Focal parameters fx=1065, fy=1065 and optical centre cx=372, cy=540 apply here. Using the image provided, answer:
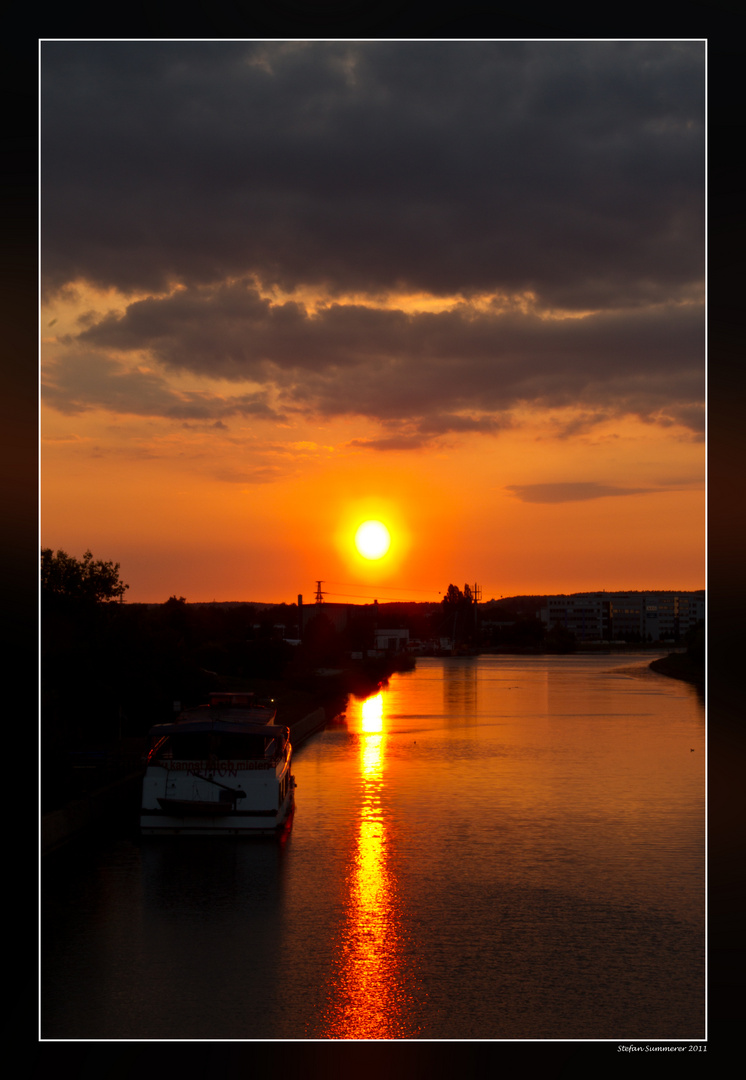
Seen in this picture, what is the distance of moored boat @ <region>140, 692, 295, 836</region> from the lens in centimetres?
2375

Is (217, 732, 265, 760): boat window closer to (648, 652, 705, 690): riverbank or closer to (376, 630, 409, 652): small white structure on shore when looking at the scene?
(648, 652, 705, 690): riverbank

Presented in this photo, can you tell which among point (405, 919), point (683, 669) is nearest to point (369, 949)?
point (405, 919)

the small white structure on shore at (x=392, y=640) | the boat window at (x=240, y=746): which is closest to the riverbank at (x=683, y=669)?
the small white structure on shore at (x=392, y=640)

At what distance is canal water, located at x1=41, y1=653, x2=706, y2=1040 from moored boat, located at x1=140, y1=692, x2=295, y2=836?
477mm

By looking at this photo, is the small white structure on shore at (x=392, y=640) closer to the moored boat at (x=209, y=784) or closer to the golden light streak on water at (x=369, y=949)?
the moored boat at (x=209, y=784)

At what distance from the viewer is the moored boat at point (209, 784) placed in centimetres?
2375

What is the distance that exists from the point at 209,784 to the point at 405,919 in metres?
7.72

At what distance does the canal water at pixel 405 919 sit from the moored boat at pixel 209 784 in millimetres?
477

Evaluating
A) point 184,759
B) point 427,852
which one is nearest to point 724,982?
point 427,852

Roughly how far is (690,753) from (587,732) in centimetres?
854

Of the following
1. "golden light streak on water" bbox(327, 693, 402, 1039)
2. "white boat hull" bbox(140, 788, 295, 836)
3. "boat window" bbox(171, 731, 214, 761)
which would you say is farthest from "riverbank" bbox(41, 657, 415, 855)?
"golden light streak on water" bbox(327, 693, 402, 1039)

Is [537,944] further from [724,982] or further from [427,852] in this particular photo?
[724,982]

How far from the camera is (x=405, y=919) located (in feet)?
57.7

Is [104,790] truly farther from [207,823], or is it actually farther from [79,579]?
[79,579]
